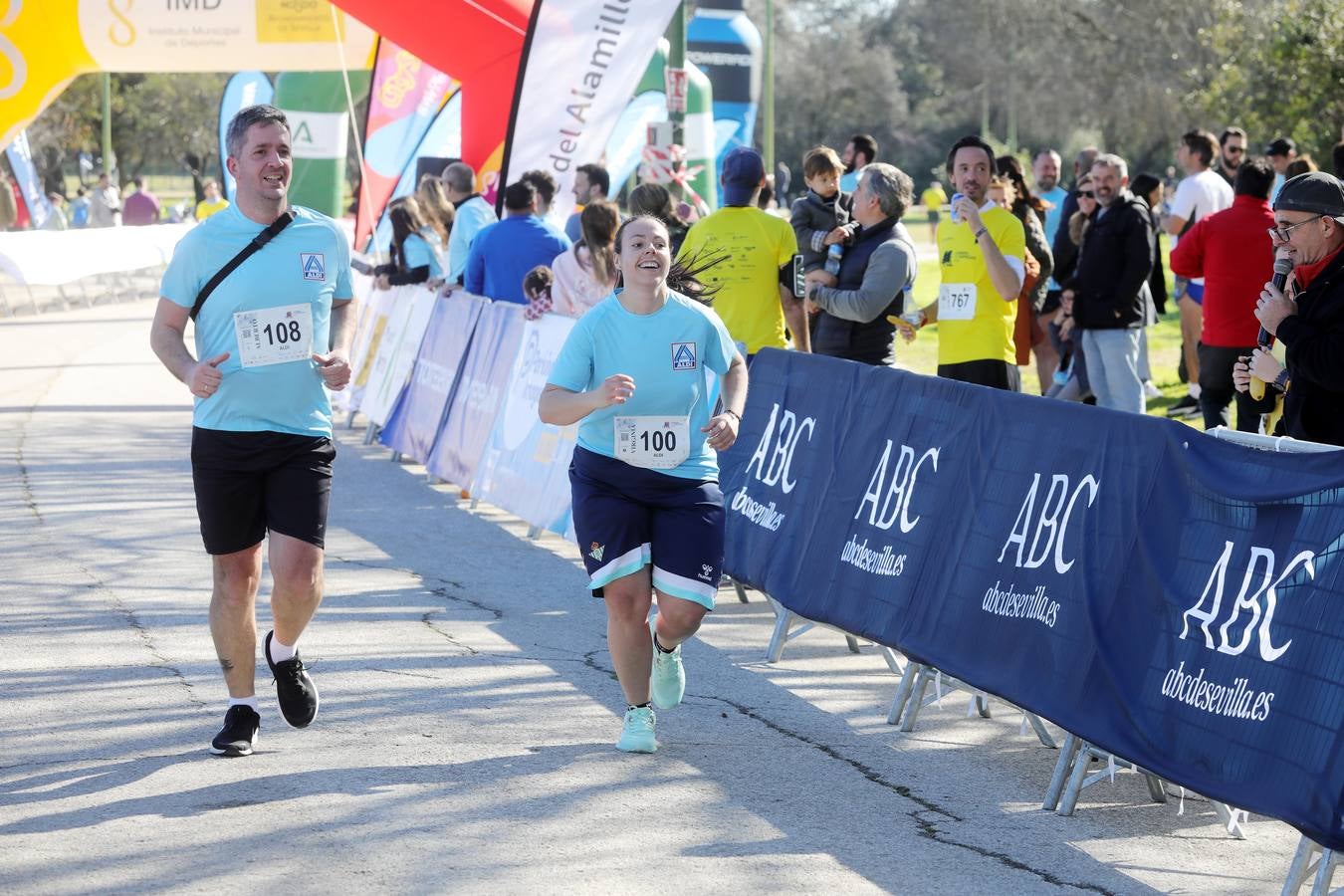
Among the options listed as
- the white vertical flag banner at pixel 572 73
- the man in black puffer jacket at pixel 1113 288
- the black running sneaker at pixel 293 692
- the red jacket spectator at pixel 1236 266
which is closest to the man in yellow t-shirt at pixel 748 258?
the red jacket spectator at pixel 1236 266

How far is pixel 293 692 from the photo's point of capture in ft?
20.3

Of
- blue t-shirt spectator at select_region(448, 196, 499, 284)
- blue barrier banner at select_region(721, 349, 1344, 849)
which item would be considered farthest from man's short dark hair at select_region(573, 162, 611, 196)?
blue barrier banner at select_region(721, 349, 1344, 849)

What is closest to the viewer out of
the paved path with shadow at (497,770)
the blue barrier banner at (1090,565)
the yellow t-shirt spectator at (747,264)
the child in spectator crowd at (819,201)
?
the blue barrier banner at (1090,565)

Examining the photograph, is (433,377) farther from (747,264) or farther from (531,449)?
(747,264)

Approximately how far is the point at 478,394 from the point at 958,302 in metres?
3.73

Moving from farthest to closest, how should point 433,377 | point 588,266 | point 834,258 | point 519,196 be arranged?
point 433,377
point 519,196
point 588,266
point 834,258

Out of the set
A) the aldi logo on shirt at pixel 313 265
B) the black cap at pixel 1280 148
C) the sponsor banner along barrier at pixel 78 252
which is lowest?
the sponsor banner along barrier at pixel 78 252

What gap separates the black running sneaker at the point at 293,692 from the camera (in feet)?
20.3

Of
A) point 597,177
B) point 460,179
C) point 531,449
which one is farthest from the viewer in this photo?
point 460,179

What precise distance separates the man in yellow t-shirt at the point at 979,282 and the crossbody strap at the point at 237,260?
3.98 metres

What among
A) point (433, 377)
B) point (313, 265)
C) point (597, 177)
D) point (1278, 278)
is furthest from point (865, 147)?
point (313, 265)

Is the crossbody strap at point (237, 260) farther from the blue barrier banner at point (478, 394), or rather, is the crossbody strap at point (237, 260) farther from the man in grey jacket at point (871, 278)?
the blue barrier banner at point (478, 394)

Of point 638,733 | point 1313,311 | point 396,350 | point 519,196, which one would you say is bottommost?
point 396,350

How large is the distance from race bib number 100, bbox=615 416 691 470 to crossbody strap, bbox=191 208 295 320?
130cm
